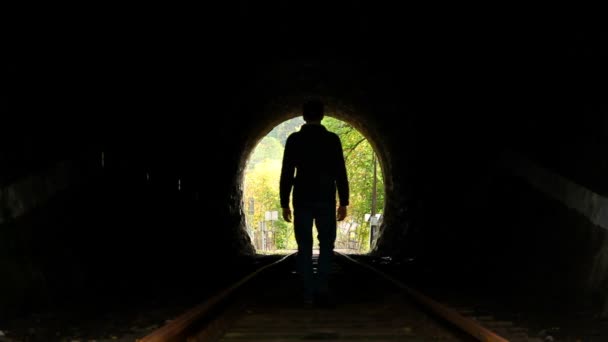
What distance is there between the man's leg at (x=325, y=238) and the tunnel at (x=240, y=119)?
1947 millimetres

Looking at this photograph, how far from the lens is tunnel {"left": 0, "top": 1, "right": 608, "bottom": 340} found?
17.2 feet

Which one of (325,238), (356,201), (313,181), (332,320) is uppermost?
(356,201)

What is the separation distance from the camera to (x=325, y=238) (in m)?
5.66

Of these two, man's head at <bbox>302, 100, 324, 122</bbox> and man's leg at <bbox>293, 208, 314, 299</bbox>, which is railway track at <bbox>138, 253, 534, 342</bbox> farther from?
man's head at <bbox>302, 100, 324, 122</bbox>

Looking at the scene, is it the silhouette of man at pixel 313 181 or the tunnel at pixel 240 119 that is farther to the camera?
the silhouette of man at pixel 313 181

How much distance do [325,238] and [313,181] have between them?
51 centimetres

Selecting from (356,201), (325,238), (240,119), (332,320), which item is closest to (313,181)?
(325,238)

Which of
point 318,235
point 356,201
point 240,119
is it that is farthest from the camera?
point 356,201

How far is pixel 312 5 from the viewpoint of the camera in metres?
8.52

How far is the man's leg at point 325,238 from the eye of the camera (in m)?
5.60

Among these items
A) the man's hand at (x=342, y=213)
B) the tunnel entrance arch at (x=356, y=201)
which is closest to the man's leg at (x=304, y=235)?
Answer: the man's hand at (x=342, y=213)

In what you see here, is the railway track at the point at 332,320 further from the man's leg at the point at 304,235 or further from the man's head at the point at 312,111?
the man's head at the point at 312,111

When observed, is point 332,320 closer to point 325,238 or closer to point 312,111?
point 325,238

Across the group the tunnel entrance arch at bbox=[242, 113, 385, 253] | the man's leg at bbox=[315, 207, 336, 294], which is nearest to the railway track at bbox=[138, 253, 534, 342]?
the man's leg at bbox=[315, 207, 336, 294]
